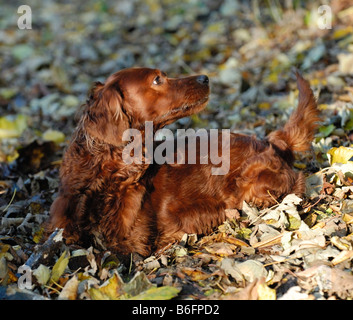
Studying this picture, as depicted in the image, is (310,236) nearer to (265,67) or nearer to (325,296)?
(325,296)

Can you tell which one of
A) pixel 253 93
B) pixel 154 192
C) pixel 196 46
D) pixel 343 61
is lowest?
pixel 154 192

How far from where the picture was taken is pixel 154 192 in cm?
327

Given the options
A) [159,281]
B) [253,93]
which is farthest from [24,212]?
[253,93]

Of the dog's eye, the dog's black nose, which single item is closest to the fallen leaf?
the dog's eye

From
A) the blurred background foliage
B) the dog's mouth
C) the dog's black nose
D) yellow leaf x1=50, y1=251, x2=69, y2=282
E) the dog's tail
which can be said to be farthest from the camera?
the blurred background foliage

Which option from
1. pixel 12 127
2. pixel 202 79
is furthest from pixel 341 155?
pixel 12 127

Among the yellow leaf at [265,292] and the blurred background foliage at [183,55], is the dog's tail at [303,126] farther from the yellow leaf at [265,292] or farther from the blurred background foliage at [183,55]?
the yellow leaf at [265,292]

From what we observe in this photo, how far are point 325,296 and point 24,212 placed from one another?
2405 mm

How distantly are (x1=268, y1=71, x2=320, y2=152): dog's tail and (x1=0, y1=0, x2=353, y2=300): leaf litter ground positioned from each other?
0.78 feet

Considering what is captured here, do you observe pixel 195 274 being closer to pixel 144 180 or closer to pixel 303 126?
pixel 144 180

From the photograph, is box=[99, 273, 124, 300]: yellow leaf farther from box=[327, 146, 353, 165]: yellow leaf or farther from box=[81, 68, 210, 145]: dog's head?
box=[327, 146, 353, 165]: yellow leaf

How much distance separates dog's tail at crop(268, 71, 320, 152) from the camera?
3584mm

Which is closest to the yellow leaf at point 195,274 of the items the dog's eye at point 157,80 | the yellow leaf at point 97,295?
the yellow leaf at point 97,295

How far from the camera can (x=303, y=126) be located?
359 centimetres
